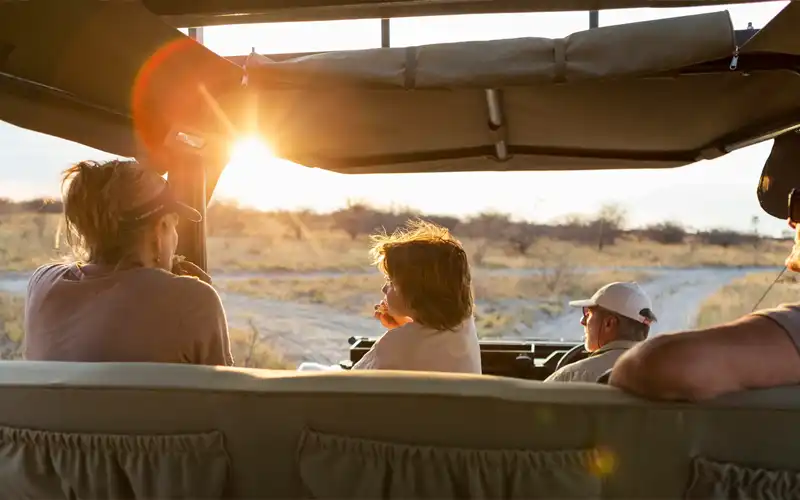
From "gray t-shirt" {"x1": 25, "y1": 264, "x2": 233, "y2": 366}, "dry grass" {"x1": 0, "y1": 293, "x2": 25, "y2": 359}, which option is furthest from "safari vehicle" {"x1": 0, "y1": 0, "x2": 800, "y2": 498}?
"dry grass" {"x1": 0, "y1": 293, "x2": 25, "y2": 359}

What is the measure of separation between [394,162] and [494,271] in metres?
1.95

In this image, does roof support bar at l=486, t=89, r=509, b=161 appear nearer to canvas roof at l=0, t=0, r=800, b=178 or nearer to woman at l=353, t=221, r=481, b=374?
canvas roof at l=0, t=0, r=800, b=178

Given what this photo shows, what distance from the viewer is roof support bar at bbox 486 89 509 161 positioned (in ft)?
6.97

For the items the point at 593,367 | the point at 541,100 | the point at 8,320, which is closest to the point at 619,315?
the point at 593,367

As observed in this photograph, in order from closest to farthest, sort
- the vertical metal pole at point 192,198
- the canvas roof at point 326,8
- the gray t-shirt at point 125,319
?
the gray t-shirt at point 125,319, the vertical metal pole at point 192,198, the canvas roof at point 326,8

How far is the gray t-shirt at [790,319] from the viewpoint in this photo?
1.02 meters

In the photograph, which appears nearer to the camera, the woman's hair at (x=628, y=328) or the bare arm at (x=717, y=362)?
the bare arm at (x=717, y=362)

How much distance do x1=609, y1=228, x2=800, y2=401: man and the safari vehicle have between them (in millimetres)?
28

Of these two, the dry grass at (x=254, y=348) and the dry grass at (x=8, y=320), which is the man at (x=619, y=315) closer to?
the dry grass at (x=254, y=348)

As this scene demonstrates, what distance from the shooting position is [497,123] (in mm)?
2348

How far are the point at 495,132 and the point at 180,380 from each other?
1.64 m

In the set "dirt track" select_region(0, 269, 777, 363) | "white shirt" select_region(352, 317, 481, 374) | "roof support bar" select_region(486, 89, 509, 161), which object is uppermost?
"roof support bar" select_region(486, 89, 509, 161)

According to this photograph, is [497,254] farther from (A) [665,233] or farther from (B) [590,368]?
(B) [590,368]

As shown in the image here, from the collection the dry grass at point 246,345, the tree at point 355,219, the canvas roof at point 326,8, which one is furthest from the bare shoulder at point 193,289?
the tree at point 355,219
